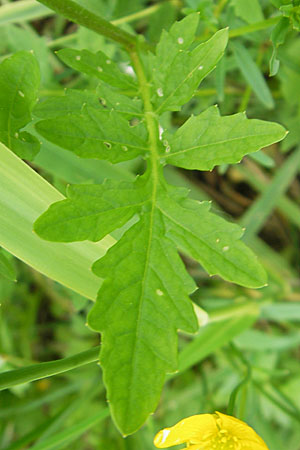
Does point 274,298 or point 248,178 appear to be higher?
point 248,178

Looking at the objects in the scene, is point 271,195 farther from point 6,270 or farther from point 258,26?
point 6,270

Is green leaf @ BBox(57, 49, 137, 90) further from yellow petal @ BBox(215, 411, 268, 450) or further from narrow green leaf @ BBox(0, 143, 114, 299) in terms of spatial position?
yellow petal @ BBox(215, 411, 268, 450)

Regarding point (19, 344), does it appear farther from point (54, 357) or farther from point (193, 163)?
point (193, 163)

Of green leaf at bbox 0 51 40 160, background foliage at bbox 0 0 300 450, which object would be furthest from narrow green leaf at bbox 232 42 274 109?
green leaf at bbox 0 51 40 160

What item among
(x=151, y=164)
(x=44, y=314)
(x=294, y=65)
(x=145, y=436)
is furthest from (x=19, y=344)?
(x=294, y=65)

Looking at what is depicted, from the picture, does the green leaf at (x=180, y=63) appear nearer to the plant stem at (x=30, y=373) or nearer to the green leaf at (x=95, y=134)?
the green leaf at (x=95, y=134)

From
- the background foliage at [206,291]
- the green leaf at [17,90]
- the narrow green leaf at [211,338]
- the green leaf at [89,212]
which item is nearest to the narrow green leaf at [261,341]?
the background foliage at [206,291]
